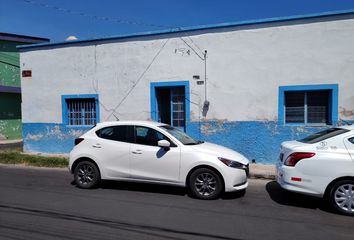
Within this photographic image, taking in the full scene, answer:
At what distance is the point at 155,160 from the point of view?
6703 mm

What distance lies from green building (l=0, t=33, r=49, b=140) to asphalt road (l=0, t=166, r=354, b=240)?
1413 cm

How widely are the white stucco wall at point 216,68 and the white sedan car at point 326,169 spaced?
4.15 meters

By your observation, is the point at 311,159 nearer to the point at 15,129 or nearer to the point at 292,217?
the point at 292,217

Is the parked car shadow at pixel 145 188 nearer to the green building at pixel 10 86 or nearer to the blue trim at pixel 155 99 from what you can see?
the blue trim at pixel 155 99

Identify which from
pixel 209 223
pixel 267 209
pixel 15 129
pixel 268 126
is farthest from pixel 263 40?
pixel 15 129

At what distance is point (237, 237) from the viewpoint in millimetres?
4477

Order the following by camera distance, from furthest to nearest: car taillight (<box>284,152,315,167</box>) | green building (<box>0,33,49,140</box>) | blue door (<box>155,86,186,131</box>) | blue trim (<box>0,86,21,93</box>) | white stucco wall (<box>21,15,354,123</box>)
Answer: green building (<box>0,33,49,140</box>)
blue trim (<box>0,86,21,93</box>)
blue door (<box>155,86,186,131</box>)
white stucco wall (<box>21,15,354,123</box>)
car taillight (<box>284,152,315,167</box>)

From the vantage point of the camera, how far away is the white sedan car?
17.9 feet

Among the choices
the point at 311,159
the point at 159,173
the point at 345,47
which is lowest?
the point at 159,173

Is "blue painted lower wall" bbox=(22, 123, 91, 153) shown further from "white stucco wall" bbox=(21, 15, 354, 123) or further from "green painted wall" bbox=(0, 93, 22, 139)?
"green painted wall" bbox=(0, 93, 22, 139)

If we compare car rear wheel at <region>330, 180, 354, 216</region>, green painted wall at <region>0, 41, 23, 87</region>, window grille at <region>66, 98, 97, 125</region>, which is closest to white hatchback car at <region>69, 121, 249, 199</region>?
car rear wheel at <region>330, 180, 354, 216</region>

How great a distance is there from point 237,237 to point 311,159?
2.21m

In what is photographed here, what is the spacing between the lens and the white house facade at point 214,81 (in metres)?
9.54

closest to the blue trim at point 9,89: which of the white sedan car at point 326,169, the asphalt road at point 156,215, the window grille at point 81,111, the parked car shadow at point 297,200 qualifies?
the window grille at point 81,111
